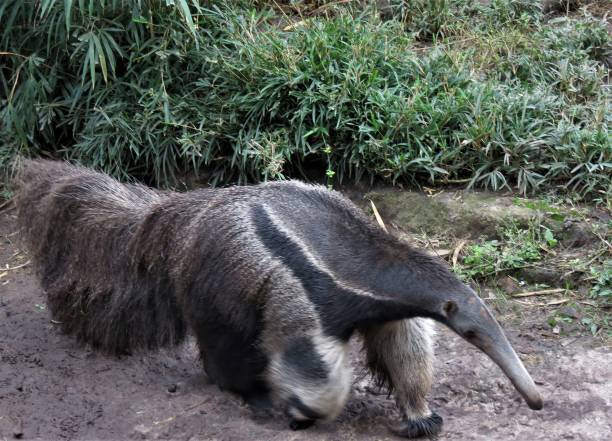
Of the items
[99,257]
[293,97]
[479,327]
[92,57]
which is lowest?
[99,257]

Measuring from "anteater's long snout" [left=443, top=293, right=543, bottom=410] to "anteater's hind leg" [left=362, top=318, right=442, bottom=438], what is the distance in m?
0.49

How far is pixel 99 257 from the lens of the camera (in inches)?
205

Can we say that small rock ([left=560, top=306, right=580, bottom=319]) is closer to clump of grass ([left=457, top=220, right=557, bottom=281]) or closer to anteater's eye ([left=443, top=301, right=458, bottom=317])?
clump of grass ([left=457, top=220, right=557, bottom=281])

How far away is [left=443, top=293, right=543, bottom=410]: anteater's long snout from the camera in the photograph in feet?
13.2

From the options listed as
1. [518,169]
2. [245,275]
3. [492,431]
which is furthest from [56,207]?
[518,169]

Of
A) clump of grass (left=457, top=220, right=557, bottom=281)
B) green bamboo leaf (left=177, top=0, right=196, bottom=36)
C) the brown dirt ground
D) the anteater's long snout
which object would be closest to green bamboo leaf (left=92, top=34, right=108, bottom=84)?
green bamboo leaf (left=177, top=0, right=196, bottom=36)

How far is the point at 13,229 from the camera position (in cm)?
718

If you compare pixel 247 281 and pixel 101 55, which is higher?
pixel 101 55

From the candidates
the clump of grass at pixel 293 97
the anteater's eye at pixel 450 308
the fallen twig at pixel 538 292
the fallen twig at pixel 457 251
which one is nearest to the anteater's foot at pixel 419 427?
the anteater's eye at pixel 450 308

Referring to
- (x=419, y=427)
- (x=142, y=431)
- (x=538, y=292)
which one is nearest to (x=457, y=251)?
(x=538, y=292)

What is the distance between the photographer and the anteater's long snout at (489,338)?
13.2ft

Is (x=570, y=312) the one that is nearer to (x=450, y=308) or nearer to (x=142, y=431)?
(x=450, y=308)

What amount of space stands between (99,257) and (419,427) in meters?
2.12

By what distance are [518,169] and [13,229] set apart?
13.4ft
